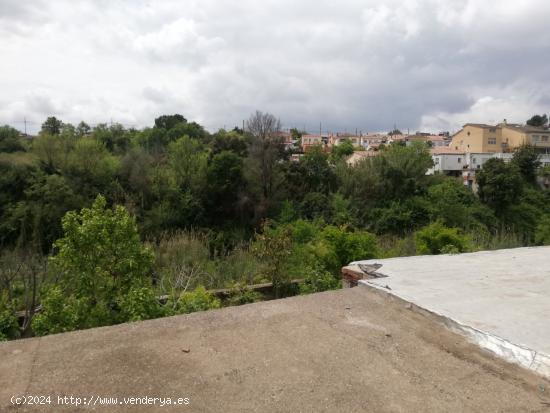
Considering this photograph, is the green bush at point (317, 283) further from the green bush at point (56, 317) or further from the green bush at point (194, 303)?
the green bush at point (56, 317)

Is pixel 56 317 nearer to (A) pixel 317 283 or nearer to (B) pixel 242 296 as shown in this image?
(B) pixel 242 296

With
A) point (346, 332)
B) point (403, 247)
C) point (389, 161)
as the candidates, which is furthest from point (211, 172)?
point (346, 332)

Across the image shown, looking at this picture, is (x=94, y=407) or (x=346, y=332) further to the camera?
(x=346, y=332)

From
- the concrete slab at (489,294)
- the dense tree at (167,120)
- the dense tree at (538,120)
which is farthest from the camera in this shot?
the dense tree at (538,120)

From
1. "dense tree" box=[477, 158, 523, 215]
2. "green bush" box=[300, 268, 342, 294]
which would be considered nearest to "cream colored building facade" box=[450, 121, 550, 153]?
"dense tree" box=[477, 158, 523, 215]

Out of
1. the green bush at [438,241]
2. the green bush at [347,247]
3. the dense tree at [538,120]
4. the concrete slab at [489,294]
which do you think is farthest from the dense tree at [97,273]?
the dense tree at [538,120]

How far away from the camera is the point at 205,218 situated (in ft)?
74.9

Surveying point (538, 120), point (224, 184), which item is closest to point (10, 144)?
point (224, 184)

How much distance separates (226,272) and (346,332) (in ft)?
12.6

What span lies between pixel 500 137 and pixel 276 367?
50.9 meters

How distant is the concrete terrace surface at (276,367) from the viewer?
193 centimetres

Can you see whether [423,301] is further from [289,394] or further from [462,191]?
[462,191]

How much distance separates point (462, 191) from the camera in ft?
91.2

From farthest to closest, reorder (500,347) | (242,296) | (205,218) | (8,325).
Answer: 1. (205,218)
2. (242,296)
3. (8,325)
4. (500,347)
